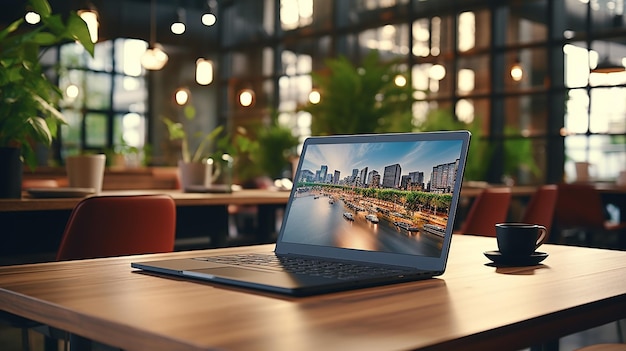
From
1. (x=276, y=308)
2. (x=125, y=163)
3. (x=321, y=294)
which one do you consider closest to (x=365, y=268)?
(x=321, y=294)

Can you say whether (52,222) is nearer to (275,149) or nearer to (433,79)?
(433,79)

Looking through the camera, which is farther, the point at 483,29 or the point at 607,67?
the point at 483,29

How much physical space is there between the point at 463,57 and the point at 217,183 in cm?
657

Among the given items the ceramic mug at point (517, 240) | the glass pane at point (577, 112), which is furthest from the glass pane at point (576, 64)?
the ceramic mug at point (517, 240)

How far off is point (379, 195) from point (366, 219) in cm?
5

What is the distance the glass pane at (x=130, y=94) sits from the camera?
1355 centimetres

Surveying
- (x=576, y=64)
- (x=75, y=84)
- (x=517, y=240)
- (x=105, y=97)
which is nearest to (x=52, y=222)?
(x=517, y=240)

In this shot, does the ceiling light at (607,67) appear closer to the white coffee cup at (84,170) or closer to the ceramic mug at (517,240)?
the white coffee cup at (84,170)

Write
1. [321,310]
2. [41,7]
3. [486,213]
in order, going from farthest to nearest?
1. [486,213]
2. [41,7]
3. [321,310]

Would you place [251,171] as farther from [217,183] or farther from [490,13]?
[217,183]

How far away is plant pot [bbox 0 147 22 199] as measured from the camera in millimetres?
2602

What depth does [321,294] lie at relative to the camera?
38.7 inches

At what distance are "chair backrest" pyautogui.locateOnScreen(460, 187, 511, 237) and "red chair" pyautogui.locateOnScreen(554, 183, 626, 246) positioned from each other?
9.37 ft

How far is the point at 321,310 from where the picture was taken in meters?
0.88
